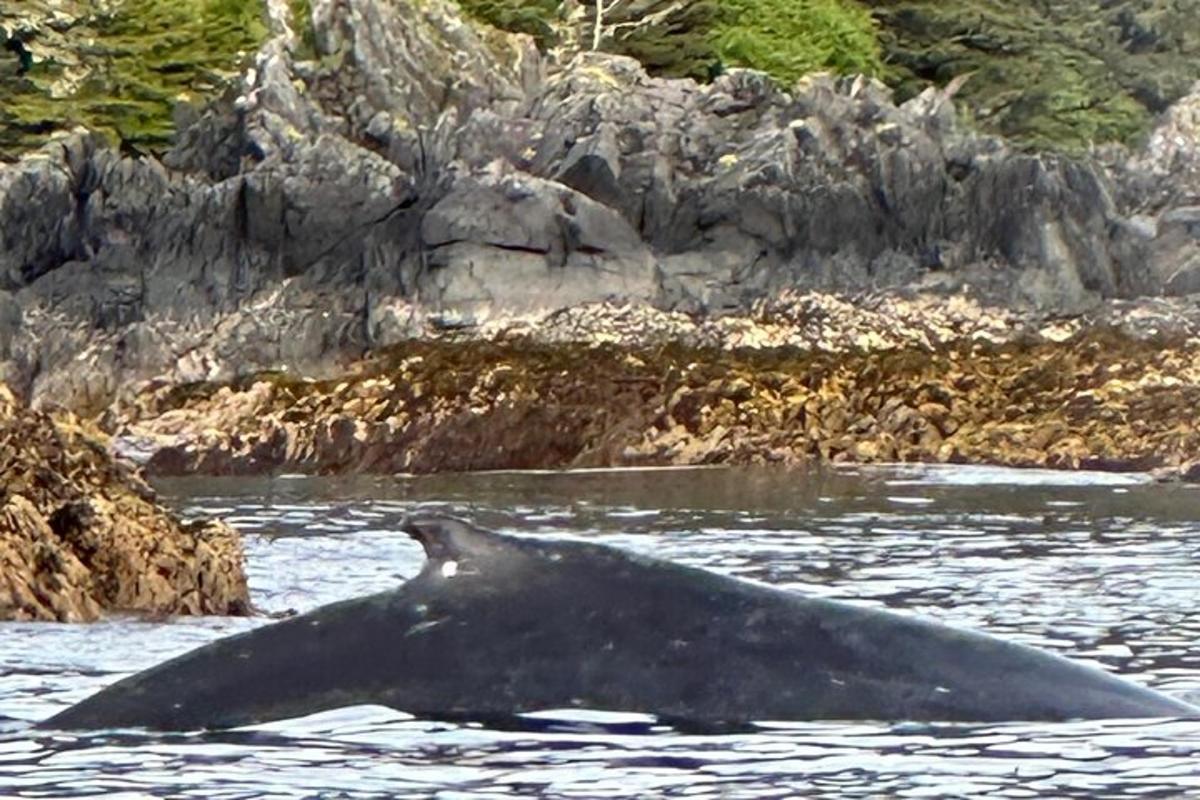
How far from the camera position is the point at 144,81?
52.6 metres

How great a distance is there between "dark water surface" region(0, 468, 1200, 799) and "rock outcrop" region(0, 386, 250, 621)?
0.44 m

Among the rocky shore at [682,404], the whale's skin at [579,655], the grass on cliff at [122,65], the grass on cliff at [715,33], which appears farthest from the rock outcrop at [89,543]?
the grass on cliff at [715,33]

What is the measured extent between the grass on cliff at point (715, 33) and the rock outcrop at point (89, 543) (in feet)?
130

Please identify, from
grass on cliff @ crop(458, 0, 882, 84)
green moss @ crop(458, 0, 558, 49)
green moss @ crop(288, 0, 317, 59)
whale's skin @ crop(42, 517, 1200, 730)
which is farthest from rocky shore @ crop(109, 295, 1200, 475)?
whale's skin @ crop(42, 517, 1200, 730)

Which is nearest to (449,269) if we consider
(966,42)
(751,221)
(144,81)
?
(751,221)

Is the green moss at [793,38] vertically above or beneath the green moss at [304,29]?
above

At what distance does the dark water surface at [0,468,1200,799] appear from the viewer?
9680mm

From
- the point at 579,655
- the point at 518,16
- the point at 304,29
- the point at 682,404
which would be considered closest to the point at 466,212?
the point at 682,404

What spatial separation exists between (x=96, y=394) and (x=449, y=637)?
30.4 m

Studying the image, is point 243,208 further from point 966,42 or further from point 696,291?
point 966,42

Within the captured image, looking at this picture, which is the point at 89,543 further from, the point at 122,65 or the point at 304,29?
the point at 122,65

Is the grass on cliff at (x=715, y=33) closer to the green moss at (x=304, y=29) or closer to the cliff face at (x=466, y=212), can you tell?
the green moss at (x=304, y=29)

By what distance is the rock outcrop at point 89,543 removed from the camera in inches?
624

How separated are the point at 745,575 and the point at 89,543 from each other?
5.62m
